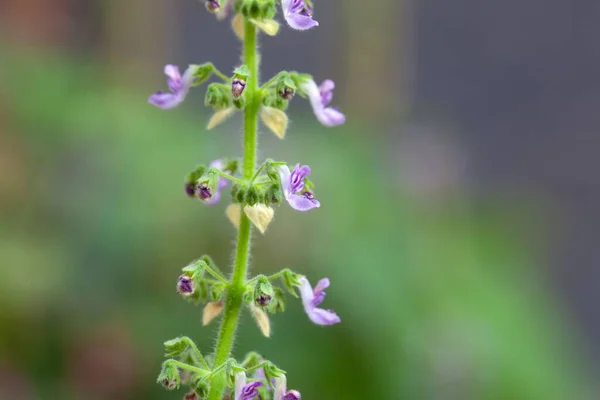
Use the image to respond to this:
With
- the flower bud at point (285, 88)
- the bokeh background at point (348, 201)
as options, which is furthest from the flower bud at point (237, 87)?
the bokeh background at point (348, 201)

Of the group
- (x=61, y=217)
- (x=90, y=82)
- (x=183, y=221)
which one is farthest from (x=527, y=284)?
(x=90, y=82)

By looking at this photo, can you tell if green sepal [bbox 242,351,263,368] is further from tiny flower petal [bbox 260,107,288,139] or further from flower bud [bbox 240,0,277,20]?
flower bud [bbox 240,0,277,20]

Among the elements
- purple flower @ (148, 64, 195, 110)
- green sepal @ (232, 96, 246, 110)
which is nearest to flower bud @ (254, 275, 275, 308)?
green sepal @ (232, 96, 246, 110)

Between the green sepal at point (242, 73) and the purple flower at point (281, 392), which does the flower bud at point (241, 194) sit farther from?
the purple flower at point (281, 392)

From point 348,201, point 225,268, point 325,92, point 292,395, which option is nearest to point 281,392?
point 292,395

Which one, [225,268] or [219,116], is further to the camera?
[225,268]

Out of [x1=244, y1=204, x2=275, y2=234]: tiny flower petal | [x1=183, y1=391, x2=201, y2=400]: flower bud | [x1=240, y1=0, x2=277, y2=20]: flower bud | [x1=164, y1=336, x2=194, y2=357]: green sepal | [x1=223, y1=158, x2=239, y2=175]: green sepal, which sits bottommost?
[x1=183, y1=391, x2=201, y2=400]: flower bud

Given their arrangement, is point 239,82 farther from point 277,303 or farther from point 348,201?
point 348,201
